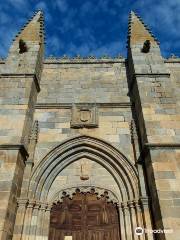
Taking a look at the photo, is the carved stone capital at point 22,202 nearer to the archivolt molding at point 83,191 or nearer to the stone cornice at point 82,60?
the archivolt molding at point 83,191

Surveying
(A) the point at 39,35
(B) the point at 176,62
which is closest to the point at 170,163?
(B) the point at 176,62

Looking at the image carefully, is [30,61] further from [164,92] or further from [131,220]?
[131,220]

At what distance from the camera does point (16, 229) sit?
559cm

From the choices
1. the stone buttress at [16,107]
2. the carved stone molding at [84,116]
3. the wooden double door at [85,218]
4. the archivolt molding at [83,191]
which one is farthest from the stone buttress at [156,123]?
the stone buttress at [16,107]

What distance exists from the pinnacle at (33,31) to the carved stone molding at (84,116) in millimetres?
2887

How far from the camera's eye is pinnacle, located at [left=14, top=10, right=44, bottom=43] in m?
9.03

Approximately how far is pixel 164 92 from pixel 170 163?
225 cm

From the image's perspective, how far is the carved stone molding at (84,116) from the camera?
24.0 ft

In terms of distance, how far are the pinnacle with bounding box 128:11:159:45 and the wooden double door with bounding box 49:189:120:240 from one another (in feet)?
17.0

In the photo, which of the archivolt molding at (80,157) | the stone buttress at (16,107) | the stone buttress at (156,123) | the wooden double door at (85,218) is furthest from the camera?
the archivolt molding at (80,157)

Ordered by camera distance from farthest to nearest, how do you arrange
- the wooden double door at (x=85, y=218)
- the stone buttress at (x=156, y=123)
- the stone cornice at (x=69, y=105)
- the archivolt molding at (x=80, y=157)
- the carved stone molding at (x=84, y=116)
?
the stone cornice at (x=69, y=105), the carved stone molding at (x=84, y=116), the archivolt molding at (x=80, y=157), the wooden double door at (x=85, y=218), the stone buttress at (x=156, y=123)

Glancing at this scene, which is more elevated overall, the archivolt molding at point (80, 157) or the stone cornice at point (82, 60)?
the stone cornice at point (82, 60)

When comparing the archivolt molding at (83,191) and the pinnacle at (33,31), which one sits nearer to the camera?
the archivolt molding at (83,191)

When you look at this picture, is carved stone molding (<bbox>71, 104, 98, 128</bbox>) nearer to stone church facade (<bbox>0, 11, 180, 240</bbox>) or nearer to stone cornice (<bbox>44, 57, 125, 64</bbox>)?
stone church facade (<bbox>0, 11, 180, 240</bbox>)
